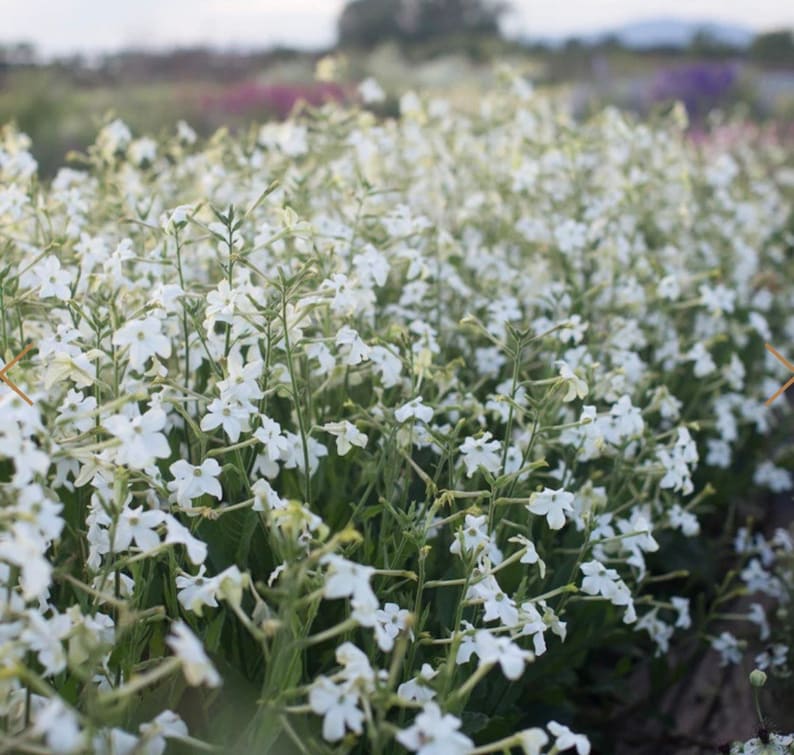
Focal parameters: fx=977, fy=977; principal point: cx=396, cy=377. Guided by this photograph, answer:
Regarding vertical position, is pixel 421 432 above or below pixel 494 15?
Result: below

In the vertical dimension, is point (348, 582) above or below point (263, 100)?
below

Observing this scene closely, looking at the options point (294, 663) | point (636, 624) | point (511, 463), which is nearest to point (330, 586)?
point (294, 663)

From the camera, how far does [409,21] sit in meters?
27.9

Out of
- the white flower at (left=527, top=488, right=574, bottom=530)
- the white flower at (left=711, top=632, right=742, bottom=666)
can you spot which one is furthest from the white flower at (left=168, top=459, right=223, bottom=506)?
the white flower at (left=711, top=632, right=742, bottom=666)

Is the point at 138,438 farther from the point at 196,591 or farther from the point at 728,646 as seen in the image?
the point at 728,646

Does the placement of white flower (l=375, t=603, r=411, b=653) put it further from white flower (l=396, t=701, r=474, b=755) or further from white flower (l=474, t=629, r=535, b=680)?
white flower (l=396, t=701, r=474, b=755)

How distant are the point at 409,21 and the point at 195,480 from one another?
2825 cm

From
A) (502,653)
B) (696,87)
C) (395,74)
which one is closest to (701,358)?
(502,653)

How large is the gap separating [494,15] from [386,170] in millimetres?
27616

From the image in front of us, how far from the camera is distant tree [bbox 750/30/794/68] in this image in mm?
24217

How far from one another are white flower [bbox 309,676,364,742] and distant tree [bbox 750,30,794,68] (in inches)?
1015

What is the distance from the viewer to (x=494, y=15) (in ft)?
96.0

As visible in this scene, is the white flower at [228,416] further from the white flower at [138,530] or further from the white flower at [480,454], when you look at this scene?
the white flower at [480,454]

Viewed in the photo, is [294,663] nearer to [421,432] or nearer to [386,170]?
[421,432]
